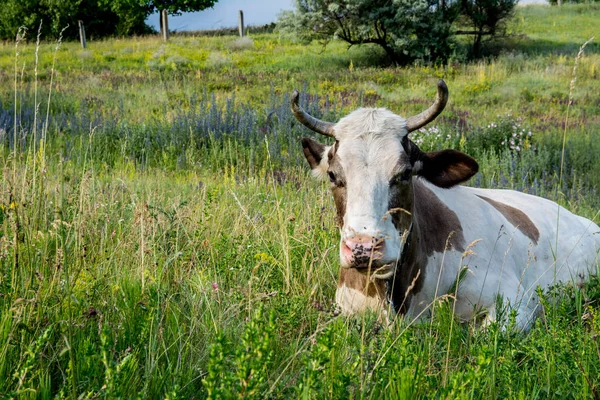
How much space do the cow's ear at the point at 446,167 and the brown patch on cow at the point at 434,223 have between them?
21cm

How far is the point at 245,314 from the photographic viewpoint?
332 cm

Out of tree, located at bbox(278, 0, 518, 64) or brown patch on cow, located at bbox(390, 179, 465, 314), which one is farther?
tree, located at bbox(278, 0, 518, 64)

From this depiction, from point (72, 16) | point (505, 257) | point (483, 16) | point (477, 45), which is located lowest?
point (505, 257)

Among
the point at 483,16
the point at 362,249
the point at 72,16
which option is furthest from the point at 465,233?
the point at 72,16

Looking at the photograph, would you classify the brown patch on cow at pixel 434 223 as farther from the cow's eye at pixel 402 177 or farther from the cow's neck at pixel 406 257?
the cow's eye at pixel 402 177

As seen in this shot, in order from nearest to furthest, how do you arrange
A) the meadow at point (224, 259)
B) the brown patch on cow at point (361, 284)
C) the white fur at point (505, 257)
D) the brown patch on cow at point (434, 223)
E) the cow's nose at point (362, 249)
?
the meadow at point (224, 259), the cow's nose at point (362, 249), the brown patch on cow at point (361, 284), the white fur at point (505, 257), the brown patch on cow at point (434, 223)

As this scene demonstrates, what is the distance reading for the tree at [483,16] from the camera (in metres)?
27.8

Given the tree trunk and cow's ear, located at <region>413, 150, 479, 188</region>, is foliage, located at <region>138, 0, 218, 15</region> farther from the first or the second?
cow's ear, located at <region>413, 150, 479, 188</region>

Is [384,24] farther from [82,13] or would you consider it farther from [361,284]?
[82,13]

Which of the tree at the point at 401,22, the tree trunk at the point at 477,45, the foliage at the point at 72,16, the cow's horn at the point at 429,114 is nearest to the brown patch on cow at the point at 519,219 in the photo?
the cow's horn at the point at 429,114

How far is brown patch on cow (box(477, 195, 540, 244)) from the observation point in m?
4.90

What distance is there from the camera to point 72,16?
139 ft

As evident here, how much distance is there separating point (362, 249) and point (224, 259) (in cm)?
129

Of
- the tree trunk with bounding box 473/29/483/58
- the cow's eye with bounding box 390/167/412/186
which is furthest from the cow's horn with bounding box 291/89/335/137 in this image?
the tree trunk with bounding box 473/29/483/58
